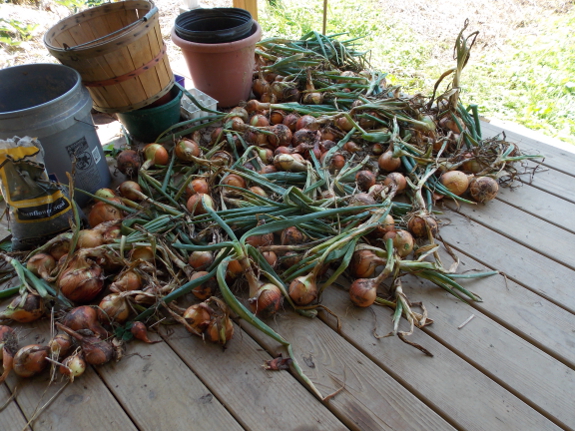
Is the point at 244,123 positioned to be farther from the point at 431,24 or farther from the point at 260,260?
the point at 431,24

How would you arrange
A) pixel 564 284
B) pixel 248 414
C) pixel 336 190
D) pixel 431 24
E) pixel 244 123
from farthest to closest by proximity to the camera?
1. pixel 431 24
2. pixel 244 123
3. pixel 336 190
4. pixel 564 284
5. pixel 248 414

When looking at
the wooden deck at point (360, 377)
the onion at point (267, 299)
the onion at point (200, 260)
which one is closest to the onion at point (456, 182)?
the wooden deck at point (360, 377)

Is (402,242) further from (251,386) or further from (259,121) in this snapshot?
(259,121)

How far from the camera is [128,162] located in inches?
69.9

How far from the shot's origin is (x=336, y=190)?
1674 mm

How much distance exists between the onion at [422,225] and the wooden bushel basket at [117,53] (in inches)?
52.9

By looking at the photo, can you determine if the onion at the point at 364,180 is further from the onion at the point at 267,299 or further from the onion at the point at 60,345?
the onion at the point at 60,345

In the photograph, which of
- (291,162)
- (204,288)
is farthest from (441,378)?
(291,162)

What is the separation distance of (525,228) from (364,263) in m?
0.79

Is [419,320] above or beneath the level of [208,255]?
beneath

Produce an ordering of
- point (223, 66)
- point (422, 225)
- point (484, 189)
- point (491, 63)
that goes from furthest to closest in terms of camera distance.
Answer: point (491, 63) < point (223, 66) < point (484, 189) < point (422, 225)

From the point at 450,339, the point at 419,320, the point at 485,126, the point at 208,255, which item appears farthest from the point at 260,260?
the point at 485,126

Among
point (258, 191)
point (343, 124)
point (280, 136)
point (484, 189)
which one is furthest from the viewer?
point (343, 124)

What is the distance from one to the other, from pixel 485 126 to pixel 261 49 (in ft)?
5.00
